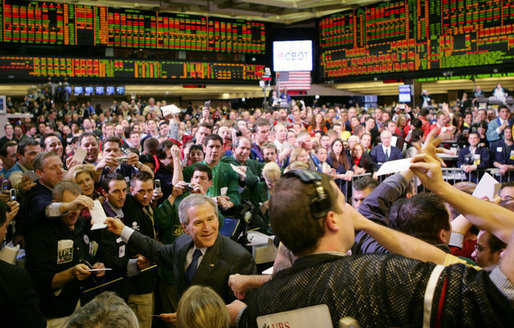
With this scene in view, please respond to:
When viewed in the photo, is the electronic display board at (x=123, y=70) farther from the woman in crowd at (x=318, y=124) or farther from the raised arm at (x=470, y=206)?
the raised arm at (x=470, y=206)

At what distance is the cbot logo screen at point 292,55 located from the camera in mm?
19641

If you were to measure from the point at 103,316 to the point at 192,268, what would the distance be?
88 cm

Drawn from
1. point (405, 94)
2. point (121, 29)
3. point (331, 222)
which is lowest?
point (331, 222)

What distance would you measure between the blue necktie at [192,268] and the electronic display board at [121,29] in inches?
589

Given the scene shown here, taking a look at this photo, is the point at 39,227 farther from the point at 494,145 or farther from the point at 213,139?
the point at 494,145

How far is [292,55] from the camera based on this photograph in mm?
19781

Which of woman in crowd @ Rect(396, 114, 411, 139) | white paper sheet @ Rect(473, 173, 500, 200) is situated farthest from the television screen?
white paper sheet @ Rect(473, 173, 500, 200)

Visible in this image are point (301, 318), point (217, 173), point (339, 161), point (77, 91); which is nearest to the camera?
point (301, 318)

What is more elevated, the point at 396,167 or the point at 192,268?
the point at 396,167

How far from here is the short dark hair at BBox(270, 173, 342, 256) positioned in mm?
1343

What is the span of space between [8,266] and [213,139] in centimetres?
284

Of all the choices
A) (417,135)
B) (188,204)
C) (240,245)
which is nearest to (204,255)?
(240,245)

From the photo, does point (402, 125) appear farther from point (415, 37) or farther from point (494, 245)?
point (494, 245)

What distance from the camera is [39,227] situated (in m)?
3.05
